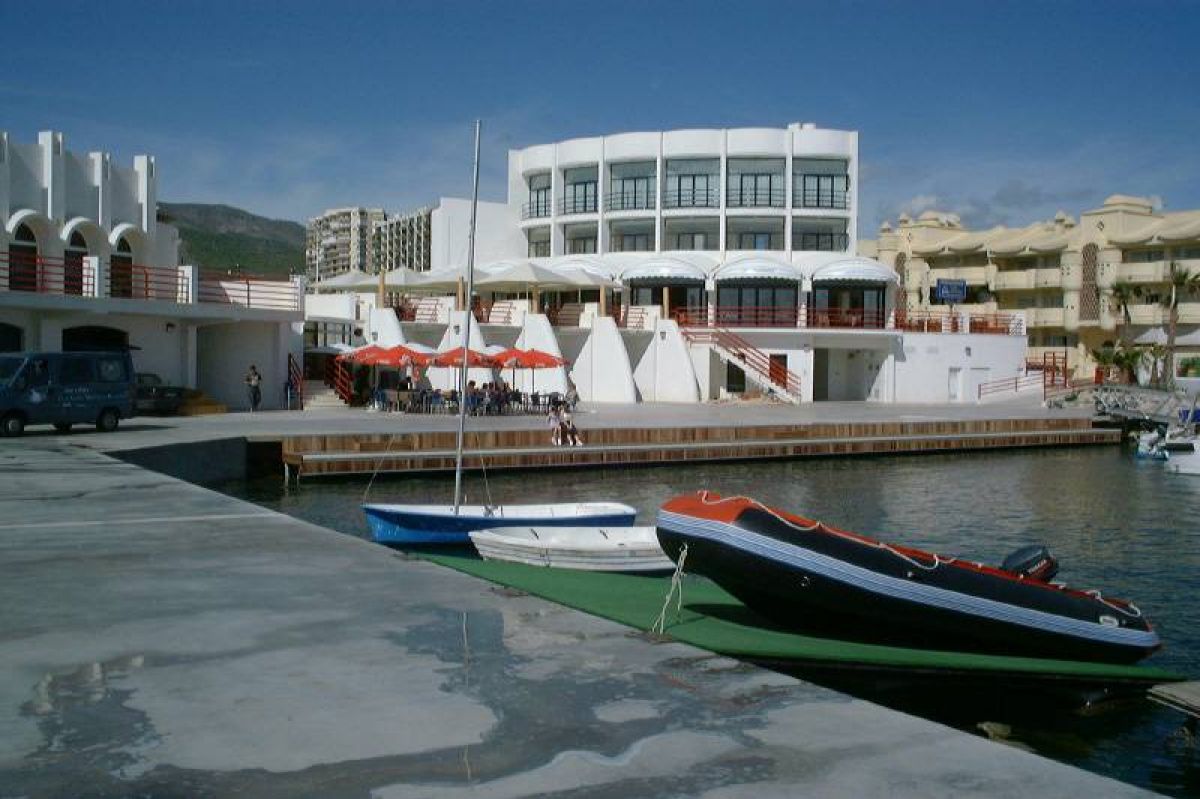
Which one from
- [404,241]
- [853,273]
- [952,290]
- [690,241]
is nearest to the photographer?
[853,273]

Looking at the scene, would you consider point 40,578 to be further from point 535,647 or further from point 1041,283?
point 1041,283

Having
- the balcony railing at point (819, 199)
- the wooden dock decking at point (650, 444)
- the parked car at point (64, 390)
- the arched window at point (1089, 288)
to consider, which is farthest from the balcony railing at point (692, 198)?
the parked car at point (64, 390)

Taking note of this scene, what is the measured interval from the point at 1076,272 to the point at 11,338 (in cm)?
6431

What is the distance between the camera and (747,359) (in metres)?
52.8

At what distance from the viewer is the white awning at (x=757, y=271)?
55938 mm

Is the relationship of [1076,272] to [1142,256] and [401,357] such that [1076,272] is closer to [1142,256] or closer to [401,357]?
[1142,256]

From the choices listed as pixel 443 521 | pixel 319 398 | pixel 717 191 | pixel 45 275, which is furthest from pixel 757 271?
pixel 443 521

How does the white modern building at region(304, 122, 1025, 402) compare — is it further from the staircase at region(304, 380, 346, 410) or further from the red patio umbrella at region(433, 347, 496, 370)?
the red patio umbrella at region(433, 347, 496, 370)

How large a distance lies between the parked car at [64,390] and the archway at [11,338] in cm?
644

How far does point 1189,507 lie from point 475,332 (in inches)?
989

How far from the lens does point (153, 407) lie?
35812mm

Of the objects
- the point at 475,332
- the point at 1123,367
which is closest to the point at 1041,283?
the point at 1123,367

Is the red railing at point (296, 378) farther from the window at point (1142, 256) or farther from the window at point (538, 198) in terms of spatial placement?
the window at point (1142, 256)

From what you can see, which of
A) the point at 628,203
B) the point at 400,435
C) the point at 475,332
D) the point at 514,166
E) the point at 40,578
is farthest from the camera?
the point at 514,166
